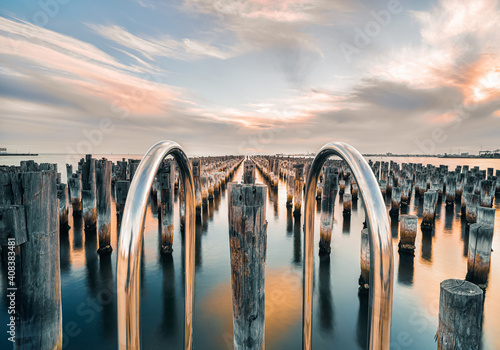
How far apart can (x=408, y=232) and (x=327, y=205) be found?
2944mm

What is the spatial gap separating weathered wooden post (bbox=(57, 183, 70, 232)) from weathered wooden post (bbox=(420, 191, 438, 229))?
50.5 feet

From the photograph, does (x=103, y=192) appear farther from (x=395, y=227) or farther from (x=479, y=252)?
(x=395, y=227)

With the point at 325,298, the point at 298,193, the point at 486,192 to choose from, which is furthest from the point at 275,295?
the point at 486,192

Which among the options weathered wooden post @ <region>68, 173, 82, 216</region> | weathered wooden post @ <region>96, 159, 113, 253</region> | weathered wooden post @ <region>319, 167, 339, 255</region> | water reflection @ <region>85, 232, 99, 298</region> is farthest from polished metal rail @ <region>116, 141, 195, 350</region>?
weathered wooden post @ <region>68, 173, 82, 216</region>

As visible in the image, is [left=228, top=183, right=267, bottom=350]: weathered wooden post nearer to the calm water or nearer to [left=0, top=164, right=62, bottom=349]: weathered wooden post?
[left=0, top=164, right=62, bottom=349]: weathered wooden post

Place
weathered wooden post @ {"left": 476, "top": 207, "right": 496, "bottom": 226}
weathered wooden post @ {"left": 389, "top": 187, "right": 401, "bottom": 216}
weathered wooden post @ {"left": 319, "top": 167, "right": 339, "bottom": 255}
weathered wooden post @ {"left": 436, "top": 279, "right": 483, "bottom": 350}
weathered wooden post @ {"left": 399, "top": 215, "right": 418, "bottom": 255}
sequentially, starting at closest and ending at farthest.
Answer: weathered wooden post @ {"left": 436, "top": 279, "right": 483, "bottom": 350}, weathered wooden post @ {"left": 476, "top": 207, "right": 496, "bottom": 226}, weathered wooden post @ {"left": 399, "top": 215, "right": 418, "bottom": 255}, weathered wooden post @ {"left": 319, "top": 167, "right": 339, "bottom": 255}, weathered wooden post @ {"left": 389, "top": 187, "right": 401, "bottom": 216}

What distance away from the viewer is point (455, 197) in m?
18.8

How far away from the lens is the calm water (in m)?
5.32

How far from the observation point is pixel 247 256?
9.06 ft

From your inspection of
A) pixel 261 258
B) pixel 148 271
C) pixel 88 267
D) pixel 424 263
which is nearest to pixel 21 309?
pixel 261 258

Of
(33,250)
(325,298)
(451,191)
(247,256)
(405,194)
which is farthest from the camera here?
(451,191)

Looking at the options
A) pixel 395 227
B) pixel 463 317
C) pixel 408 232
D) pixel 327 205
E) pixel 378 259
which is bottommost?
pixel 395 227

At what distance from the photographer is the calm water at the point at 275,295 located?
5.32 meters

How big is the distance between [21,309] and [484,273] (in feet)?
28.9
